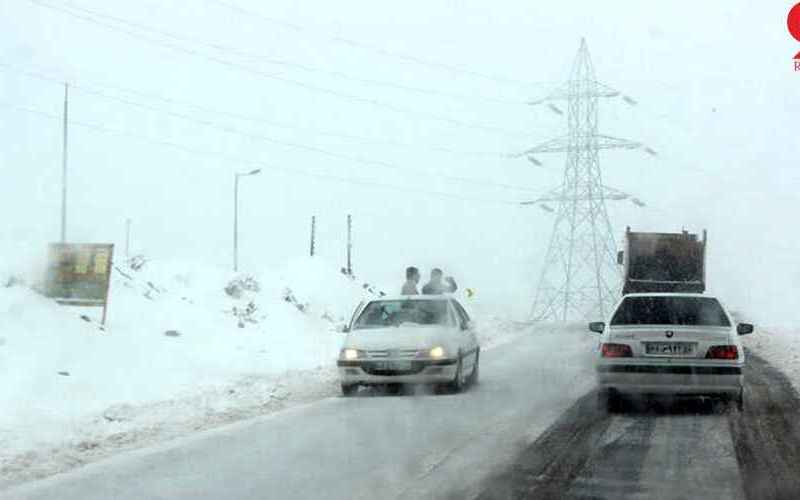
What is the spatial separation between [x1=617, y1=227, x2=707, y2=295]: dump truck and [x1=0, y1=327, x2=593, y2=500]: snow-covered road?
514 inches

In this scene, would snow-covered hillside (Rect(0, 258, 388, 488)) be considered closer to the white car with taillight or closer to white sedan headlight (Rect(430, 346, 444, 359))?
white sedan headlight (Rect(430, 346, 444, 359))

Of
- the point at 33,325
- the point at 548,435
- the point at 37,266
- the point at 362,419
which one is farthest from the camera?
the point at 37,266

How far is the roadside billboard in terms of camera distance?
57.9 feet

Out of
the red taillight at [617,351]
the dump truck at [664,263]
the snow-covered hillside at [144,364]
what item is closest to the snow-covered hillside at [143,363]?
the snow-covered hillside at [144,364]

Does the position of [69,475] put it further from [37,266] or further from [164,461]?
[37,266]

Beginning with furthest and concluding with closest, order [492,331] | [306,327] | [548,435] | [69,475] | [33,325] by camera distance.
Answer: [492,331] → [306,327] → [33,325] → [548,435] → [69,475]

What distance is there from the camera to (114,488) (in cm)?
762

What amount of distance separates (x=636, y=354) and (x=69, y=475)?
256 inches

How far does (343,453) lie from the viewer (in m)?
9.26

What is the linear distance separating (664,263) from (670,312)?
15.1m

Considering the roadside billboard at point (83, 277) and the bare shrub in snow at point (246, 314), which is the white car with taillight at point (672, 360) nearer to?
the roadside billboard at point (83, 277)

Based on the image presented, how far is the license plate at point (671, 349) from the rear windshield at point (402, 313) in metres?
4.16

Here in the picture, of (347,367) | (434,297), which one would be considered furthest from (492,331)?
(347,367)

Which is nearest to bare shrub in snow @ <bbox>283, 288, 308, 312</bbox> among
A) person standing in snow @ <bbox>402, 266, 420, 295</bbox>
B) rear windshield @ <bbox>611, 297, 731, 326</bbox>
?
person standing in snow @ <bbox>402, 266, 420, 295</bbox>
